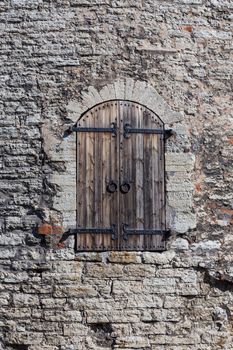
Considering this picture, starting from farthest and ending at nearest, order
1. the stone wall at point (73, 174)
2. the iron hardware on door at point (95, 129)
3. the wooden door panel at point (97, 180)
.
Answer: the iron hardware on door at point (95, 129) → the wooden door panel at point (97, 180) → the stone wall at point (73, 174)

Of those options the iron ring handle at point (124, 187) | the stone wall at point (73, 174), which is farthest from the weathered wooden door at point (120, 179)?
the stone wall at point (73, 174)

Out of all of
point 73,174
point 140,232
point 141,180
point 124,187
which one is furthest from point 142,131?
point 140,232

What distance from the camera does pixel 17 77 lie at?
6832 millimetres

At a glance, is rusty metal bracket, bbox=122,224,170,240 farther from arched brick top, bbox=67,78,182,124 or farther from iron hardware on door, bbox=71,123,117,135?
arched brick top, bbox=67,78,182,124

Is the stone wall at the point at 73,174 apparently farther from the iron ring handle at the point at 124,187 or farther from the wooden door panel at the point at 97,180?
the iron ring handle at the point at 124,187

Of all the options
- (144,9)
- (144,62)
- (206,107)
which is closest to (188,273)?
(206,107)

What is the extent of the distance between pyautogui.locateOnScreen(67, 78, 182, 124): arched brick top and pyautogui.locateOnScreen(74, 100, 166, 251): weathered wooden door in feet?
0.19

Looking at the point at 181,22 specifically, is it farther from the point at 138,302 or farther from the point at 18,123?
the point at 138,302

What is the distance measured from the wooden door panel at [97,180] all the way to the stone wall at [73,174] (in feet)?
0.42

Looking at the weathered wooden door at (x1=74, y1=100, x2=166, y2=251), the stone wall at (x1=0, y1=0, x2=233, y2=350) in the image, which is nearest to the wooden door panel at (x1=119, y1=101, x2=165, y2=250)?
the weathered wooden door at (x1=74, y1=100, x2=166, y2=251)

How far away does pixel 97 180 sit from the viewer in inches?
264

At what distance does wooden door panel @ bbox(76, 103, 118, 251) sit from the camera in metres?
6.62

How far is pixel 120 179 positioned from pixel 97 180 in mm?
216

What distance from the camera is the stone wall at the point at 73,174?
6508mm
